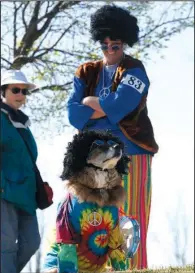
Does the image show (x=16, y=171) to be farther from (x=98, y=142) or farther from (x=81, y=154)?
(x=98, y=142)

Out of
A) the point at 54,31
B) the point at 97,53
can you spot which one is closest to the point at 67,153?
the point at 97,53

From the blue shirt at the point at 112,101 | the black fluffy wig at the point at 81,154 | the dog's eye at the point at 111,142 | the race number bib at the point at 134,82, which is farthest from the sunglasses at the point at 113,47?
the dog's eye at the point at 111,142

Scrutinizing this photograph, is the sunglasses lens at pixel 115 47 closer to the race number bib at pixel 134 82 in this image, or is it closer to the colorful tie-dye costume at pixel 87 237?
the race number bib at pixel 134 82

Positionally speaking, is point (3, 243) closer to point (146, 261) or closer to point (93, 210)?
point (93, 210)

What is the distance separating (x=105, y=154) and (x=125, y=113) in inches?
22.6

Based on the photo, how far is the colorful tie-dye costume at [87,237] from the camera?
21.7 feet

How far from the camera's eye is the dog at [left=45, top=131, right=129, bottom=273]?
262 inches

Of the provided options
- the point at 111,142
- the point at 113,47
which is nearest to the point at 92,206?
the point at 111,142

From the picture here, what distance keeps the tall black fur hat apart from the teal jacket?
1517 millimetres

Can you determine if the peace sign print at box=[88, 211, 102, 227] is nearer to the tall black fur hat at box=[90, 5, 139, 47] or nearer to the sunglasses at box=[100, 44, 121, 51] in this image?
the sunglasses at box=[100, 44, 121, 51]

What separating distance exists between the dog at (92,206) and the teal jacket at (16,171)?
363mm

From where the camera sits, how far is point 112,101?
7188mm

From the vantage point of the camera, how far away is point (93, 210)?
6.70 metres

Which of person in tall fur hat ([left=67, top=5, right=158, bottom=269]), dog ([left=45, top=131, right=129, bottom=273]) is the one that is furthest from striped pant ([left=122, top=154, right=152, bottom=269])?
dog ([left=45, top=131, right=129, bottom=273])
